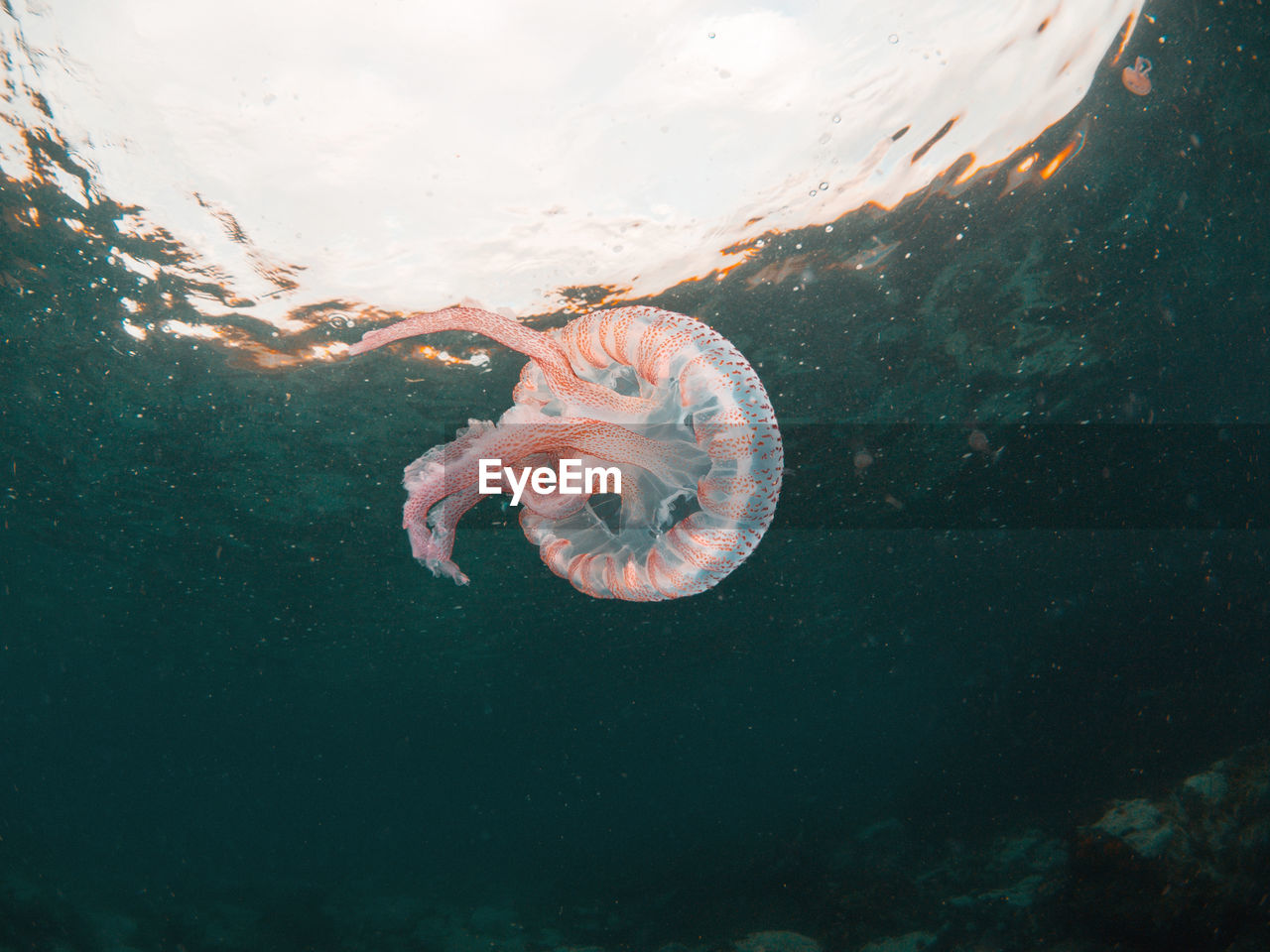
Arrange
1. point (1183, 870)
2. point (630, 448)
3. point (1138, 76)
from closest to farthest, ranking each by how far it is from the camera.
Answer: point (630, 448), point (1138, 76), point (1183, 870)

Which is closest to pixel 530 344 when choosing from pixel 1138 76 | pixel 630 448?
pixel 630 448

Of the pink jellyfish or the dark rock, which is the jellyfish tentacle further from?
the dark rock

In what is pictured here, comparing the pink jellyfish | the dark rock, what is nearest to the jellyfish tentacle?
the pink jellyfish

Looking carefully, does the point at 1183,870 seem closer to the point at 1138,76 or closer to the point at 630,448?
the point at 1138,76

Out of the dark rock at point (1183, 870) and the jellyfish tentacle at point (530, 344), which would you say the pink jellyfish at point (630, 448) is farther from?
the dark rock at point (1183, 870)

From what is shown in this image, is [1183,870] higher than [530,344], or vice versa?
[530,344]

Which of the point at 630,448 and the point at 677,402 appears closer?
the point at 677,402

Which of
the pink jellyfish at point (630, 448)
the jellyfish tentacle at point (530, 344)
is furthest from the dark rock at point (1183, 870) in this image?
the jellyfish tentacle at point (530, 344)
